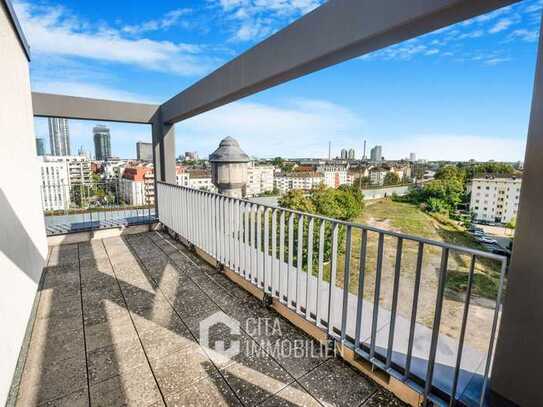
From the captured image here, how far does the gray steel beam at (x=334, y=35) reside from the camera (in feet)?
4.80

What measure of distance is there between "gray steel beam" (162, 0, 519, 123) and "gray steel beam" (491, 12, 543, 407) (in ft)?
A: 1.92

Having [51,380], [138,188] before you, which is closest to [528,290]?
[51,380]

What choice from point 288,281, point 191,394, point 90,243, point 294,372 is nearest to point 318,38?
point 288,281

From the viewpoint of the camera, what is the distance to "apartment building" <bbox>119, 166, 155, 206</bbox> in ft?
19.4

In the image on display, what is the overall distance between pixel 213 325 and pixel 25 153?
3071mm

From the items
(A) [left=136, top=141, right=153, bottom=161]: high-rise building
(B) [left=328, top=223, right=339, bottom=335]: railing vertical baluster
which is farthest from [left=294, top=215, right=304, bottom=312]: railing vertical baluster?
(A) [left=136, top=141, right=153, bottom=161]: high-rise building

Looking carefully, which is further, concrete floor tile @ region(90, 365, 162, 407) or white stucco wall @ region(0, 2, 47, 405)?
white stucco wall @ region(0, 2, 47, 405)

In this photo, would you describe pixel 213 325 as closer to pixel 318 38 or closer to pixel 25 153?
pixel 318 38

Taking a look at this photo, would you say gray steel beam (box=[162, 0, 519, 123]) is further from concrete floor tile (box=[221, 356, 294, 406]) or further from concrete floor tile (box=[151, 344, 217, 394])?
concrete floor tile (box=[151, 344, 217, 394])

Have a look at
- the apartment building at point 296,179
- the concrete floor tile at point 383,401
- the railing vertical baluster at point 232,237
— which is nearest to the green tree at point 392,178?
the apartment building at point 296,179

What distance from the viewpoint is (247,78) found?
2.92m

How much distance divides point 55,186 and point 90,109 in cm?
171

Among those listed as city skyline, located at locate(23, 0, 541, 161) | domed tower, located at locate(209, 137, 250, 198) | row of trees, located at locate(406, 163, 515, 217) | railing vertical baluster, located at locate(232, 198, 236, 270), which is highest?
city skyline, located at locate(23, 0, 541, 161)

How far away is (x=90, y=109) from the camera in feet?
15.3
